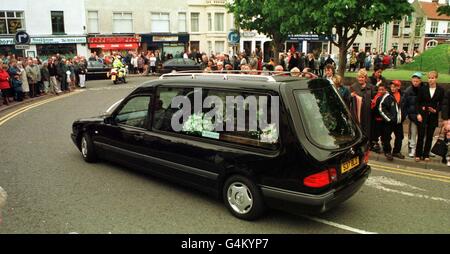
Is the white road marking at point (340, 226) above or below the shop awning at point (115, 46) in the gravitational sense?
below

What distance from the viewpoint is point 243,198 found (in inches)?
202

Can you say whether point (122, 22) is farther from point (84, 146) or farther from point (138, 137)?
point (138, 137)

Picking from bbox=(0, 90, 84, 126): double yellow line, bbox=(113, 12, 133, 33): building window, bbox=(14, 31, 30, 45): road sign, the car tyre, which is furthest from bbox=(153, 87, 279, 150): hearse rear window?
bbox=(113, 12, 133, 33): building window

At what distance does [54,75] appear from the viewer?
770 inches

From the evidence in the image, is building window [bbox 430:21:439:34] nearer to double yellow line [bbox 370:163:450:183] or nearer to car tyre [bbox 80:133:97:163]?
double yellow line [bbox 370:163:450:183]

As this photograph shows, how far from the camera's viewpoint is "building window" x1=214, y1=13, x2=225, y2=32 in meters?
44.2

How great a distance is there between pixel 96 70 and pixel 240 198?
81.2 ft

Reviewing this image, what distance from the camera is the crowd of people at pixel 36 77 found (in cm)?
1605

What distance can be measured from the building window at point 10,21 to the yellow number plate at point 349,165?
36.7 metres

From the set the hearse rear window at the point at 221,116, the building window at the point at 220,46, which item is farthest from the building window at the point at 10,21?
the hearse rear window at the point at 221,116

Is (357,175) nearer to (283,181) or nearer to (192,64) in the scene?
(283,181)
